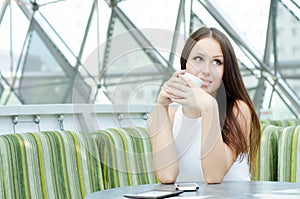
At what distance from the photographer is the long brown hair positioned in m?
3.14

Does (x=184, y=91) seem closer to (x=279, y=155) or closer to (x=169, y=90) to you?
(x=169, y=90)

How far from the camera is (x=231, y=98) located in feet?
10.8

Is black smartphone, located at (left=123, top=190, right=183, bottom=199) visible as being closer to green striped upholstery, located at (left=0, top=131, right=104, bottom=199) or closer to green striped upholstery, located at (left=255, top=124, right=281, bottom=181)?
green striped upholstery, located at (left=0, top=131, right=104, bottom=199)

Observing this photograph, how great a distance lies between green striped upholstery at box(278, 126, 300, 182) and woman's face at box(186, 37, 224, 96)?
1.69m

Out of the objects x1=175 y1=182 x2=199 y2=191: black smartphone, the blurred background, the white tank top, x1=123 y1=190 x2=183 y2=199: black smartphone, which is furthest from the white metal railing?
the blurred background

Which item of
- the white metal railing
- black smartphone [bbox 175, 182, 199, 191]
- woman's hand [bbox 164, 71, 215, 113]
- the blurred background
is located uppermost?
the blurred background

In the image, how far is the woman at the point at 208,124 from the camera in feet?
9.71

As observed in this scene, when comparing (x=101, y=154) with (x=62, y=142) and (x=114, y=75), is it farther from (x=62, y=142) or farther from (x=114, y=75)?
(x=114, y=75)

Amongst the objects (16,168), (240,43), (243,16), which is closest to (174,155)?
(16,168)

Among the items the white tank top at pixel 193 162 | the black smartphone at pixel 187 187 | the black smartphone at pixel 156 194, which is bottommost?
the black smartphone at pixel 156 194

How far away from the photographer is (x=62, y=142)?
398 cm

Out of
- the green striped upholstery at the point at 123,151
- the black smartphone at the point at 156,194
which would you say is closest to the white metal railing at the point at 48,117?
the green striped upholstery at the point at 123,151

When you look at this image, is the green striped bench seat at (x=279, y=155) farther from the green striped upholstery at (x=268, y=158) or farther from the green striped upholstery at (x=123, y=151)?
the green striped upholstery at (x=123, y=151)

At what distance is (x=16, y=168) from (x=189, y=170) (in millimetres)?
915
